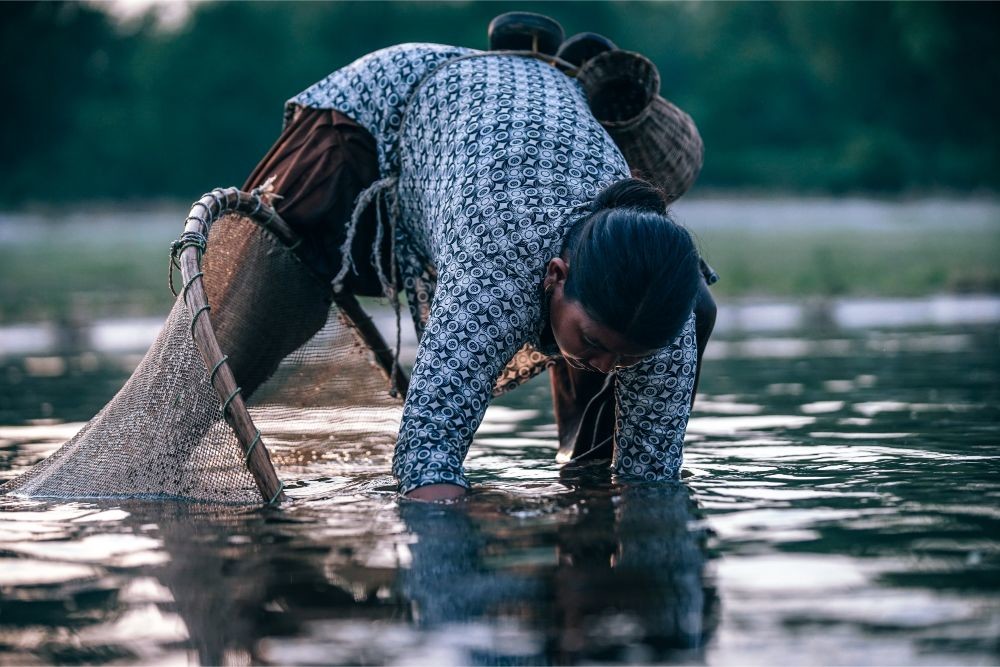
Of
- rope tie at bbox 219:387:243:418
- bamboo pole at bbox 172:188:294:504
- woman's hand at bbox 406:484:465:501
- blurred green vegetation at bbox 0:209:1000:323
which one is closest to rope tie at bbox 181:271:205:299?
bamboo pole at bbox 172:188:294:504

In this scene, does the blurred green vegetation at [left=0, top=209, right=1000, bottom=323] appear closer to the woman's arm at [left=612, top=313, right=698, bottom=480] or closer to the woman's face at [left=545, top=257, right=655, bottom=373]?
the woman's arm at [left=612, top=313, right=698, bottom=480]

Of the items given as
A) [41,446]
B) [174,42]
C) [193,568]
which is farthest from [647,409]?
[174,42]

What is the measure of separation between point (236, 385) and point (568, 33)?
3406 cm

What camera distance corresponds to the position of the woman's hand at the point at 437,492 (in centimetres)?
342

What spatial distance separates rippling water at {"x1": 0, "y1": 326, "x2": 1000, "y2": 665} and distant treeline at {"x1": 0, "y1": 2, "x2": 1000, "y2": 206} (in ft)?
91.9

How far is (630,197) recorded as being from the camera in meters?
3.29

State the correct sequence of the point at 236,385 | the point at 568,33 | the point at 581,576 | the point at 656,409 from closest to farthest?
1. the point at 581,576
2. the point at 656,409
3. the point at 236,385
4. the point at 568,33

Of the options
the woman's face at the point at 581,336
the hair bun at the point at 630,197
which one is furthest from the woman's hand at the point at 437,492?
the hair bun at the point at 630,197

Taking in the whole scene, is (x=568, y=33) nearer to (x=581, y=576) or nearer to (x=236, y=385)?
(x=236, y=385)

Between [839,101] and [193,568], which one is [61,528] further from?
[839,101]

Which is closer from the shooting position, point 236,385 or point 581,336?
point 581,336

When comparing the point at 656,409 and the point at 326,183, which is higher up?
the point at 326,183

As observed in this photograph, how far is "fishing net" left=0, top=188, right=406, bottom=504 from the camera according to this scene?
3.79 meters

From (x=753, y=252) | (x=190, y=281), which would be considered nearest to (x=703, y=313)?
(x=190, y=281)
